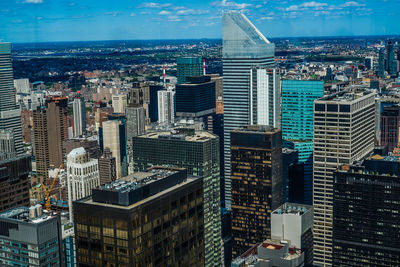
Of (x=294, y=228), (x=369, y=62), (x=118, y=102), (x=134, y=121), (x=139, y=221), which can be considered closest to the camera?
(x=139, y=221)

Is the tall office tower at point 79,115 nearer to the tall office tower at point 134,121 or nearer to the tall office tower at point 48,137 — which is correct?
the tall office tower at point 48,137

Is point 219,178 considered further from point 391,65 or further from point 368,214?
point 391,65

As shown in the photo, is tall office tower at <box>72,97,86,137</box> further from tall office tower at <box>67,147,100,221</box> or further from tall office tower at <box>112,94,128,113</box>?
tall office tower at <box>67,147,100,221</box>

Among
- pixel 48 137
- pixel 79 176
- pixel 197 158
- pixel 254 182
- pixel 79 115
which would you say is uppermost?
pixel 197 158

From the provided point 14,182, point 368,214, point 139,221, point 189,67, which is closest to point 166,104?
point 189,67

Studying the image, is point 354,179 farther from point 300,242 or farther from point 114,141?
point 114,141

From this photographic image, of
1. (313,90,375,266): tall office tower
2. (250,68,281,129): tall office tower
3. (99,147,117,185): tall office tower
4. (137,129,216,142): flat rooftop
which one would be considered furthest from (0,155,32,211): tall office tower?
(250,68,281,129): tall office tower
